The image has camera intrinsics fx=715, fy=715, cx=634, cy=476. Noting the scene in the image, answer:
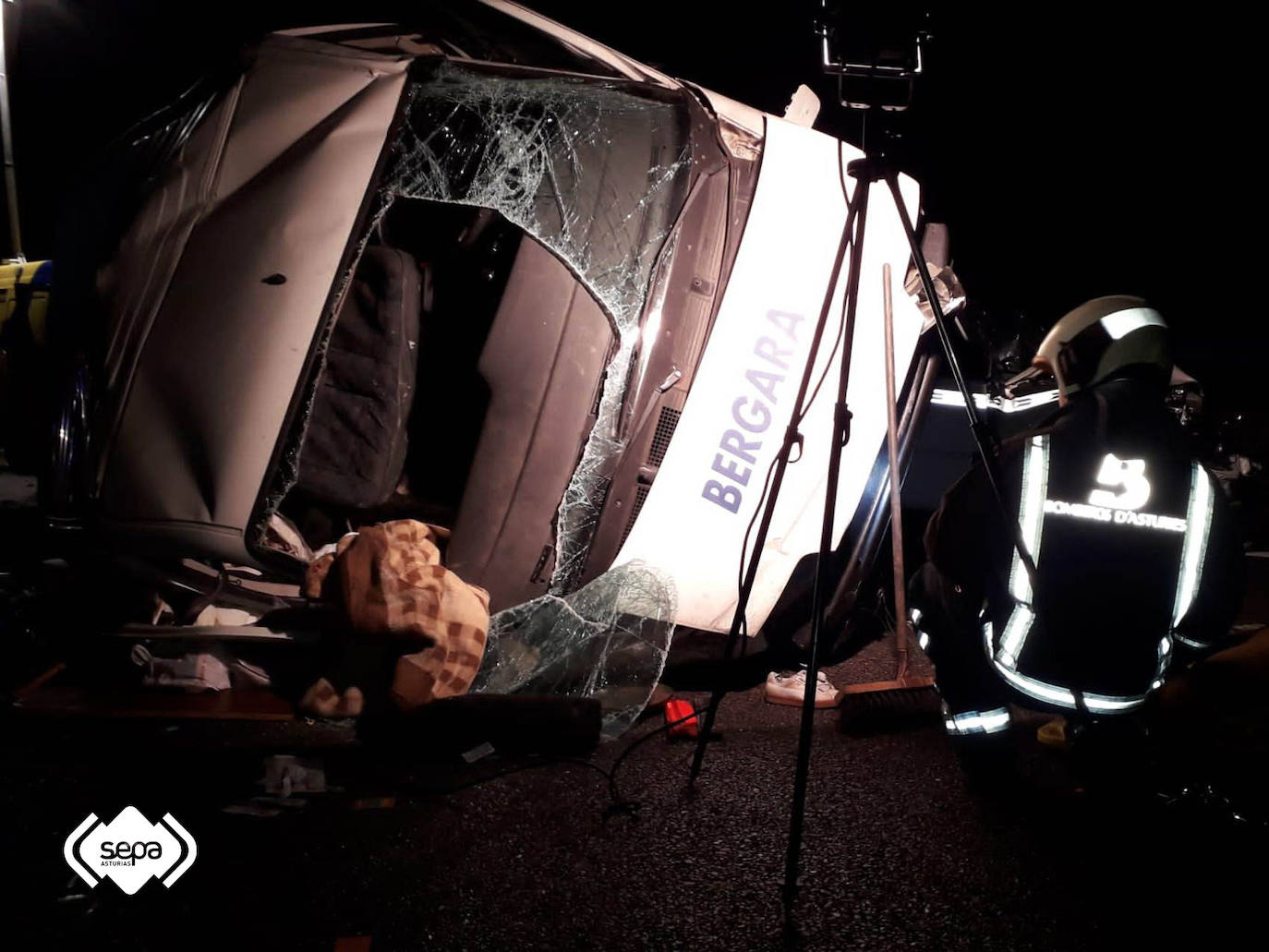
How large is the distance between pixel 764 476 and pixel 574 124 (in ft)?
4.82

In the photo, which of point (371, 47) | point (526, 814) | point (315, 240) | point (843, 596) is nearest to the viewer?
point (526, 814)

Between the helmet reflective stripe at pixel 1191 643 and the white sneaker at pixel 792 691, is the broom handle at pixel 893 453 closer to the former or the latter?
the white sneaker at pixel 792 691

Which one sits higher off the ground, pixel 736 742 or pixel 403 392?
pixel 403 392

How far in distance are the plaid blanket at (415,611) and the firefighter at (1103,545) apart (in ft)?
5.59

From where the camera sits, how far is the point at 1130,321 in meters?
2.34

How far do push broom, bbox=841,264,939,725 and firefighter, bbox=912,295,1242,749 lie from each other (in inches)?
13.4

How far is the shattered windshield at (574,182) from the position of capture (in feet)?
8.35

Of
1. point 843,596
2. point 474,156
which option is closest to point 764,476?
point 843,596

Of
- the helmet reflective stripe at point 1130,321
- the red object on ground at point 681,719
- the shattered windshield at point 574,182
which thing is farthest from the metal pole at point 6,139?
the helmet reflective stripe at point 1130,321

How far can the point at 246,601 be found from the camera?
114 inches

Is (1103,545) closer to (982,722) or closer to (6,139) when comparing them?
(982,722)

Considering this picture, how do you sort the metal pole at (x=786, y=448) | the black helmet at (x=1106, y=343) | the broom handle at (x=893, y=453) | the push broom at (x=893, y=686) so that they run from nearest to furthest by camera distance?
the metal pole at (x=786, y=448)
the black helmet at (x=1106, y=343)
the broom handle at (x=893, y=453)
the push broom at (x=893, y=686)

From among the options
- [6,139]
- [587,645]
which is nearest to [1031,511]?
[587,645]

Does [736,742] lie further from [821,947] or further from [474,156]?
[474,156]
